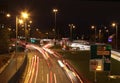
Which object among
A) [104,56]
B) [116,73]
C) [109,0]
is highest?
[109,0]

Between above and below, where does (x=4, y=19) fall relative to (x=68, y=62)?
above

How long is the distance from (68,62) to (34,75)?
794 inches

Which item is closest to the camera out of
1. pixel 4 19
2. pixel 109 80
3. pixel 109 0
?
pixel 109 0

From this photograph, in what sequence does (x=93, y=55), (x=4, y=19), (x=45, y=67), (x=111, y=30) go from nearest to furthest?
(x=93, y=55), (x=45, y=67), (x=4, y=19), (x=111, y=30)

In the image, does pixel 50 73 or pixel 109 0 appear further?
pixel 50 73

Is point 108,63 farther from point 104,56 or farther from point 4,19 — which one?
point 4,19

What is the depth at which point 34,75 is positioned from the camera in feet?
196

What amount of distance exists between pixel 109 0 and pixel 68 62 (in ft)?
205

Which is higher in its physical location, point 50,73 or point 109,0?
point 109,0

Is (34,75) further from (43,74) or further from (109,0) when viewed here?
(109,0)

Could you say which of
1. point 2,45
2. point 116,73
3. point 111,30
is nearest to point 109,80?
point 116,73

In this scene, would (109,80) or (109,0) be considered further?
(109,80)

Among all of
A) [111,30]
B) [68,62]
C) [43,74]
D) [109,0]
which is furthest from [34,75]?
[111,30]

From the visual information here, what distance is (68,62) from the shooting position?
78.7 meters
